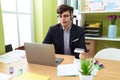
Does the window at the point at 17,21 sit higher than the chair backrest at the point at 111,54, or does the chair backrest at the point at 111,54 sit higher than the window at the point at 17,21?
the window at the point at 17,21

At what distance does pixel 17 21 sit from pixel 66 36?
0.91 m

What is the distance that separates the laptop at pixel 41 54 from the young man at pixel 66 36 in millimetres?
607

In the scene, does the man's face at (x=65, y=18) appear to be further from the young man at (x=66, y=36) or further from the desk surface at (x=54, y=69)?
the desk surface at (x=54, y=69)

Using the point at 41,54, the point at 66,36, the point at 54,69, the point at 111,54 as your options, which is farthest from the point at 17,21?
the point at 111,54

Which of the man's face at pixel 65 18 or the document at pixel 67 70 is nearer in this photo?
the document at pixel 67 70

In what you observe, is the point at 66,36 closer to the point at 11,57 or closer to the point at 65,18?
the point at 65,18

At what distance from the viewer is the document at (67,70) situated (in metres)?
1.13

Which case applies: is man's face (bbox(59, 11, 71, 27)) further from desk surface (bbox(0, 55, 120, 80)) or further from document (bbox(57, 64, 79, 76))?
document (bbox(57, 64, 79, 76))

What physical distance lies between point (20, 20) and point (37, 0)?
0.47 metres

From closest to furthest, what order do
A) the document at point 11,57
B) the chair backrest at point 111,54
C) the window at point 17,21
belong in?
1. the document at point 11,57
2. the chair backrest at point 111,54
3. the window at point 17,21

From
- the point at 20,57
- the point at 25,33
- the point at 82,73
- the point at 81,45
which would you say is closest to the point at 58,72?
the point at 82,73

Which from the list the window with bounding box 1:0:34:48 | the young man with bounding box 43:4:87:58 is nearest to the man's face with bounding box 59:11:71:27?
the young man with bounding box 43:4:87:58

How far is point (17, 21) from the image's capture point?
2.35m

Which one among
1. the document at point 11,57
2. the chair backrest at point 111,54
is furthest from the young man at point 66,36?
the document at point 11,57
